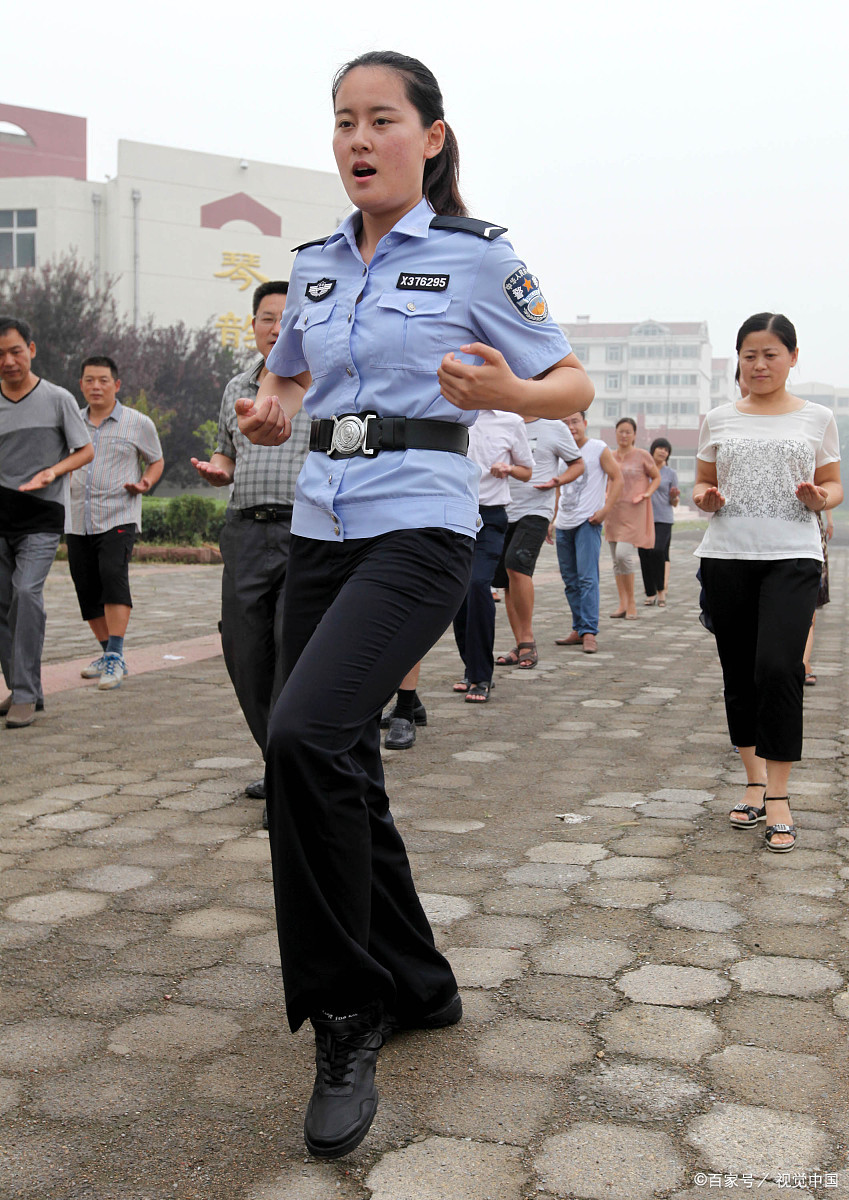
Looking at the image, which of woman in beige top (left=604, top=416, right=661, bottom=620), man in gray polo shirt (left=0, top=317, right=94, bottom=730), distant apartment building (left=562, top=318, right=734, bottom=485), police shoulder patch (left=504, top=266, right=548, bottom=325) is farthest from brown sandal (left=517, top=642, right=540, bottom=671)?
distant apartment building (left=562, top=318, right=734, bottom=485)

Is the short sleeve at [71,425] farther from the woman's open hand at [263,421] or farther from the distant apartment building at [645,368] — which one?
the distant apartment building at [645,368]

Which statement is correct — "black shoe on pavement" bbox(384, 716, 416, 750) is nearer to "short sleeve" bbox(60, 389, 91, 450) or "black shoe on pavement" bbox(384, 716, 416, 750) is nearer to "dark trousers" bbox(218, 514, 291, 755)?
"dark trousers" bbox(218, 514, 291, 755)

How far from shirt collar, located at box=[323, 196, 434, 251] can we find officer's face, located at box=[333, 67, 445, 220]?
41 mm

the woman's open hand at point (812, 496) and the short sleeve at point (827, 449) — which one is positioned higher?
the short sleeve at point (827, 449)

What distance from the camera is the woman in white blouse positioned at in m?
4.42

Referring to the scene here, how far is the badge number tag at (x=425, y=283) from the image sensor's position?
250 cm

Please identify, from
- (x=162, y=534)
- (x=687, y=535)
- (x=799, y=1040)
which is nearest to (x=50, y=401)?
(x=799, y=1040)

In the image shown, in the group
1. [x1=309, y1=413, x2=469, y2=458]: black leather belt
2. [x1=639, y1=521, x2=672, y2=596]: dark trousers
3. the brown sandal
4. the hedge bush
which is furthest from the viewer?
the hedge bush

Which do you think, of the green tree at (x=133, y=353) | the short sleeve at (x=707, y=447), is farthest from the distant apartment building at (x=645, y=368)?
the short sleeve at (x=707, y=447)

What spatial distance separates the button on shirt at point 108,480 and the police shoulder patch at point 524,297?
17.1ft

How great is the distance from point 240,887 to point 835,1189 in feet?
7.01

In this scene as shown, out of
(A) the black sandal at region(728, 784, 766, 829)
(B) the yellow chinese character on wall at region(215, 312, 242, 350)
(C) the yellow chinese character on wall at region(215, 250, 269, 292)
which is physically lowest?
(A) the black sandal at region(728, 784, 766, 829)

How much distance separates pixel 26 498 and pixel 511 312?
4547 millimetres

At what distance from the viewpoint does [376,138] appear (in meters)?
2.51
